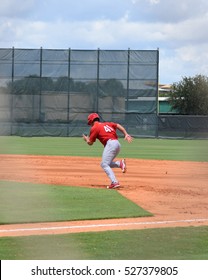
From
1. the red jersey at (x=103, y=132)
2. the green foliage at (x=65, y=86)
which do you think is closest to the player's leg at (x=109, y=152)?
the red jersey at (x=103, y=132)

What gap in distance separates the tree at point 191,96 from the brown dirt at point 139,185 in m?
0.79

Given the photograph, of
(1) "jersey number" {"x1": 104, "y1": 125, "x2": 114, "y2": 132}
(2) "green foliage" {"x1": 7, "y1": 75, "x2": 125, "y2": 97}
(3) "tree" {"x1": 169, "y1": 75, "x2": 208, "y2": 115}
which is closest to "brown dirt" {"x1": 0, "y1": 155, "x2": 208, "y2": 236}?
(2) "green foliage" {"x1": 7, "y1": 75, "x2": 125, "y2": 97}

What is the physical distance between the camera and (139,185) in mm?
12188

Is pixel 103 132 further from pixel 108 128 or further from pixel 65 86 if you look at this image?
pixel 65 86

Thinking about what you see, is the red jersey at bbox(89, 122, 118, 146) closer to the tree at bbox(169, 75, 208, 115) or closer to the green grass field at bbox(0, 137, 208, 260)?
the green grass field at bbox(0, 137, 208, 260)

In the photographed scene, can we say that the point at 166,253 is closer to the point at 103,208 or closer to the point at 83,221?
the point at 83,221

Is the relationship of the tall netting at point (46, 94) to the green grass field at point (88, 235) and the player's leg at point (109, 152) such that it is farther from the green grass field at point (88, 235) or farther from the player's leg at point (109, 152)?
the player's leg at point (109, 152)

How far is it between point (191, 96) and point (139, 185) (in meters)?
9.78

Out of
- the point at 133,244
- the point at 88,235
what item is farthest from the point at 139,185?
the point at 133,244

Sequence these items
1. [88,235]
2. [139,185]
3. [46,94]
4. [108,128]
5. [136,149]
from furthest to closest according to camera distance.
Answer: [136,149] → [139,185] → [108,128] → [88,235] → [46,94]

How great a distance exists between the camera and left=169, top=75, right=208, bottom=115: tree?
222cm

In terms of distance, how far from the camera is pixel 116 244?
226 inches

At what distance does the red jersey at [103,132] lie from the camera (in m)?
10.4
